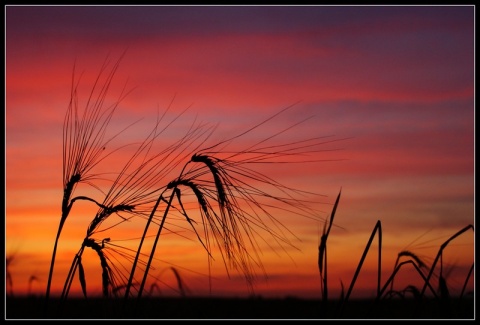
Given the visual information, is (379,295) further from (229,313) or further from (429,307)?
(229,313)

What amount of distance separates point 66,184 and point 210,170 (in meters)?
0.74

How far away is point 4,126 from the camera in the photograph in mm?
5195

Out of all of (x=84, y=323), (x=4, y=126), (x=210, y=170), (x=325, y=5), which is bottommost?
(x=84, y=323)

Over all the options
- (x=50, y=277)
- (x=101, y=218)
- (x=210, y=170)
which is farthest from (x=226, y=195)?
(x=50, y=277)

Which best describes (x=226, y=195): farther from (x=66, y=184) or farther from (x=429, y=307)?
(x=429, y=307)

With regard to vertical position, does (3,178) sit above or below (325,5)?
below

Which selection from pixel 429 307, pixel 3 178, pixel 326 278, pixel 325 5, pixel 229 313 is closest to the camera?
pixel 326 278

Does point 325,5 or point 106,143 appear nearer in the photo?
point 106,143

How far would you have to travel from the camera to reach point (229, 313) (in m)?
11.7

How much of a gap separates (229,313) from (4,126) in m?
7.15

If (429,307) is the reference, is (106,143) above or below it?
above

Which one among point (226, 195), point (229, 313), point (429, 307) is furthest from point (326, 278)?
point (229, 313)

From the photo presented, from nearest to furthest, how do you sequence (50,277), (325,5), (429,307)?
(50,277), (429,307), (325,5)

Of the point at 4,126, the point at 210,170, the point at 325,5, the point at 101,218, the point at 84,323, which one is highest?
the point at 325,5
